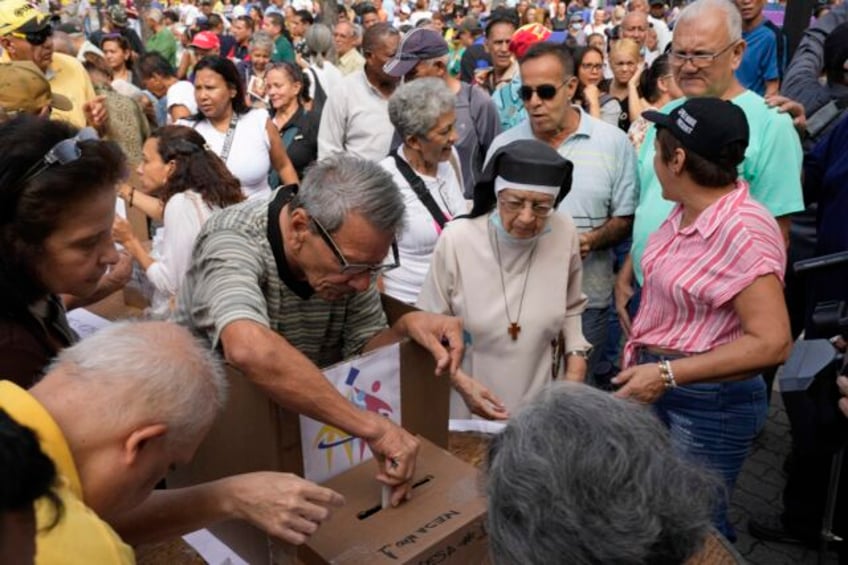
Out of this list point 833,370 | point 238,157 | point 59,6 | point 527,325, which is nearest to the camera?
point 833,370

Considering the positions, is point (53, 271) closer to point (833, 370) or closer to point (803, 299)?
point (833, 370)

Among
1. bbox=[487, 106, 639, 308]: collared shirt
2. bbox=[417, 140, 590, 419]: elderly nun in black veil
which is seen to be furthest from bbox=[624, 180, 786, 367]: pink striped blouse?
bbox=[487, 106, 639, 308]: collared shirt

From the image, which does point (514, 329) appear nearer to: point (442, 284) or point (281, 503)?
point (442, 284)

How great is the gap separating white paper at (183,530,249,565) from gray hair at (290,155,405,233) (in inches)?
32.2

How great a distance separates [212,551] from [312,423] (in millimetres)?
400

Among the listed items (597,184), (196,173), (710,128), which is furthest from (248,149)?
(710,128)

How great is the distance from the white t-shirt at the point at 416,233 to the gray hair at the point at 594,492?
1.95m

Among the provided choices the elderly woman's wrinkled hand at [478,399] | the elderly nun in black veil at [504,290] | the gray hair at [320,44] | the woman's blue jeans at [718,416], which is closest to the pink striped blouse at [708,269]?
the woman's blue jeans at [718,416]

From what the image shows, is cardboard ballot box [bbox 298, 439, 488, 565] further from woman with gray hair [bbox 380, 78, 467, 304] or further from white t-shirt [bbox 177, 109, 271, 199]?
white t-shirt [bbox 177, 109, 271, 199]

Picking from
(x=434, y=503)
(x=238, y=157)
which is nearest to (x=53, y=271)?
(x=434, y=503)

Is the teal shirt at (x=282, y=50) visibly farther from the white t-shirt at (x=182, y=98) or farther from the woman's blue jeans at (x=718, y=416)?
the woman's blue jeans at (x=718, y=416)

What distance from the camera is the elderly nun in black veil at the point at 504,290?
2.57m

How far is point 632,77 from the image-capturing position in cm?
589

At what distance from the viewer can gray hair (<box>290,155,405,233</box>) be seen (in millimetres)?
1801
